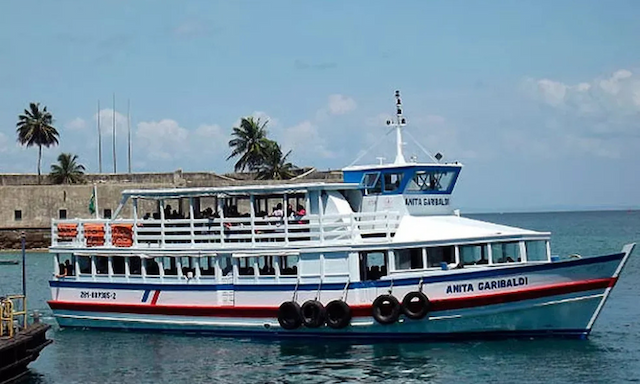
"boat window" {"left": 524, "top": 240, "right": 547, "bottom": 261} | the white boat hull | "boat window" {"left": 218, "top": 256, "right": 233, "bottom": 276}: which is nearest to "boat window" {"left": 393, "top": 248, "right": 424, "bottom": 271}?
the white boat hull

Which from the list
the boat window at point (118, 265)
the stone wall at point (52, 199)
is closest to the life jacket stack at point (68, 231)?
the boat window at point (118, 265)

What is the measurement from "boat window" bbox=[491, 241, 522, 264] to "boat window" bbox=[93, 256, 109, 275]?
11176 millimetres

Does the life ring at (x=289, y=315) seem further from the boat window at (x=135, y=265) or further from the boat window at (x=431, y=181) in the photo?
the boat window at (x=135, y=265)

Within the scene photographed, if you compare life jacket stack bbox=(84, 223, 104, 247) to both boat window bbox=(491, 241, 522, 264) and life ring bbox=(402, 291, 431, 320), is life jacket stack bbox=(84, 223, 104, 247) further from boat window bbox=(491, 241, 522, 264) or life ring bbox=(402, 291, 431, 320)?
boat window bbox=(491, 241, 522, 264)

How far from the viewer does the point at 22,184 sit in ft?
209

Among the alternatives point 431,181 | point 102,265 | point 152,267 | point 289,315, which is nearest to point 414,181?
point 431,181

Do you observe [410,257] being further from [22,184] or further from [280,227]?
[22,184]

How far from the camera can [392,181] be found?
84.3 feet

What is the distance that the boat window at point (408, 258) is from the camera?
24.0 metres

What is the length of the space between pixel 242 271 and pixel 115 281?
3.81 metres

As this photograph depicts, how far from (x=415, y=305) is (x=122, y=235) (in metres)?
9.06

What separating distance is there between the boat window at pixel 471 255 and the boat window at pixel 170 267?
Result: 8.13 metres

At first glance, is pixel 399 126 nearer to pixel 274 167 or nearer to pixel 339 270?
pixel 339 270

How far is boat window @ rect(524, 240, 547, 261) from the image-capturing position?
23703mm
